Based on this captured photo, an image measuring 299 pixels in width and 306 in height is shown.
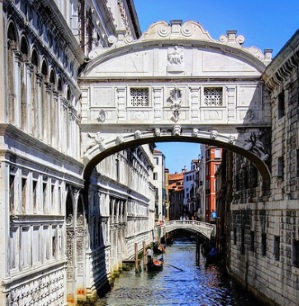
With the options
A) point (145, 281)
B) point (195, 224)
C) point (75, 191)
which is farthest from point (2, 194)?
point (195, 224)

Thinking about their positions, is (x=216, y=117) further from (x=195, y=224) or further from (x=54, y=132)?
(x=195, y=224)

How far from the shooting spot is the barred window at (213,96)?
1845 cm

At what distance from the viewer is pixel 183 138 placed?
18.8 metres

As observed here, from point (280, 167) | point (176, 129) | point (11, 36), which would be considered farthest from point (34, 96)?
point (280, 167)

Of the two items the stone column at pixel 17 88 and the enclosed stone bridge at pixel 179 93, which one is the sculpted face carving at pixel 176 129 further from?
the stone column at pixel 17 88

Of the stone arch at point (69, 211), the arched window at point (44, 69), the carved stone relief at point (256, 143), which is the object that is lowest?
the stone arch at point (69, 211)

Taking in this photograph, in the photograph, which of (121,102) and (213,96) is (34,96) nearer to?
(121,102)

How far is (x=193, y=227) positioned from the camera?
56219mm

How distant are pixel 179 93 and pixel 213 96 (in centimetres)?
91

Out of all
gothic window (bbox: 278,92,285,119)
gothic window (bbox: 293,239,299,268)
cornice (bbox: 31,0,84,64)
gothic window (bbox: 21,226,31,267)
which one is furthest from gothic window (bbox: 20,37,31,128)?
gothic window (bbox: 278,92,285,119)

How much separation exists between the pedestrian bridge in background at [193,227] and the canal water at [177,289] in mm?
17774

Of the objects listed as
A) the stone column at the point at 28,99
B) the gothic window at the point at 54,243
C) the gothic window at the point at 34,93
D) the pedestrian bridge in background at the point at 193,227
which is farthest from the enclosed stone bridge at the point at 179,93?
the pedestrian bridge in background at the point at 193,227

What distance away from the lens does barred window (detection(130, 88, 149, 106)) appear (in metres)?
18.5

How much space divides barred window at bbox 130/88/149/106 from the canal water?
19.8 feet
